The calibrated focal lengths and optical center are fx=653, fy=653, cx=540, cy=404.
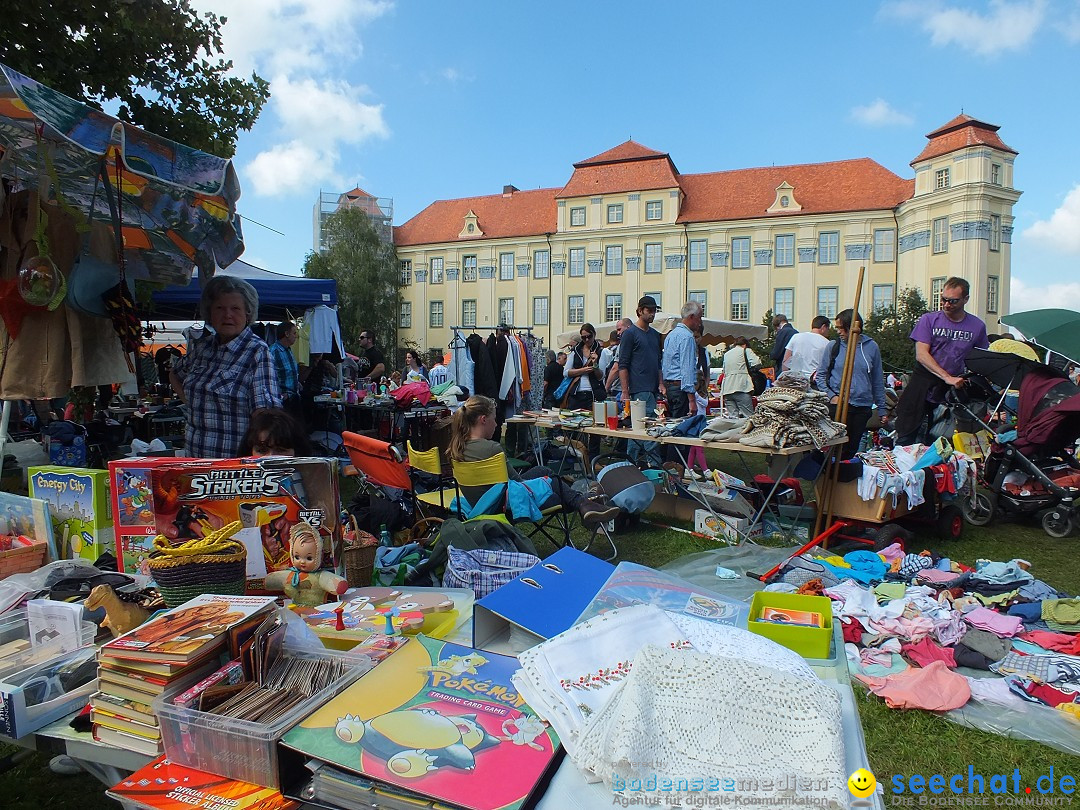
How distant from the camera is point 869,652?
126 inches

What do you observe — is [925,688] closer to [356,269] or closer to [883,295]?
[883,295]

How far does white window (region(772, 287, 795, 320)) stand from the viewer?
37.7 meters

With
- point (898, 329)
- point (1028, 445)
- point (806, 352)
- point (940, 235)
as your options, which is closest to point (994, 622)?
point (1028, 445)

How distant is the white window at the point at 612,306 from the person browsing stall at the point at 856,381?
115 feet

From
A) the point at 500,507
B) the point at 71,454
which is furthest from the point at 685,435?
the point at 71,454

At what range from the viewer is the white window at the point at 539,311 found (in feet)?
142

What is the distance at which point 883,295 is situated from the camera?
3650 centimetres

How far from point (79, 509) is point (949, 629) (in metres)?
3.91

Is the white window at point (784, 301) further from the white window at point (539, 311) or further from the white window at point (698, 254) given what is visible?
the white window at point (539, 311)

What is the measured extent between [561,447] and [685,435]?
3.40m

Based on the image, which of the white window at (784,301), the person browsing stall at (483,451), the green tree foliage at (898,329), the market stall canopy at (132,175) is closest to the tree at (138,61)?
the market stall canopy at (132,175)

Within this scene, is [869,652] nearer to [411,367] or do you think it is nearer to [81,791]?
[81,791]

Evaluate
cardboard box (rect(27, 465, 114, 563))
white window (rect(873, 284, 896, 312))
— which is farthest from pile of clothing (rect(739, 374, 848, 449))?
white window (rect(873, 284, 896, 312))

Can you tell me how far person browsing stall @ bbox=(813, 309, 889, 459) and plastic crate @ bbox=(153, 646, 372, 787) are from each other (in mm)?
5067
